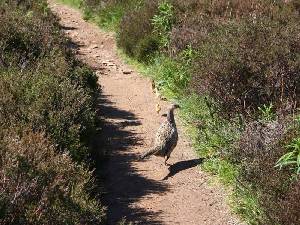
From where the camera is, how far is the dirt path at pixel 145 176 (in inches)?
295

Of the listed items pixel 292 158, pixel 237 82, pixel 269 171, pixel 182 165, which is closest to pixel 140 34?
pixel 237 82

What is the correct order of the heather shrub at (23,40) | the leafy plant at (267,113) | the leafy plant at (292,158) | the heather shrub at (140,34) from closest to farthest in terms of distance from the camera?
1. the leafy plant at (292,158)
2. the leafy plant at (267,113)
3. the heather shrub at (23,40)
4. the heather shrub at (140,34)

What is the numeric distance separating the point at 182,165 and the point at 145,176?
0.78 m

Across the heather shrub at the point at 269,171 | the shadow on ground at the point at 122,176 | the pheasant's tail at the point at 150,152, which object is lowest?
the shadow on ground at the point at 122,176

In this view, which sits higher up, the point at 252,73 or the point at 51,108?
the point at 252,73

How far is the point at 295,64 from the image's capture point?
980 cm

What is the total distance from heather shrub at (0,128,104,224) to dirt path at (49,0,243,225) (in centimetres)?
92

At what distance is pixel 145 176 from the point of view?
28.0 ft

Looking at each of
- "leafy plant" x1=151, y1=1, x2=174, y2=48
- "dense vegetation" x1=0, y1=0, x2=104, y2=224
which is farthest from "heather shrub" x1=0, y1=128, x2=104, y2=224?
"leafy plant" x1=151, y1=1, x2=174, y2=48

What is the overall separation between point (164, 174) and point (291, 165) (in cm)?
233

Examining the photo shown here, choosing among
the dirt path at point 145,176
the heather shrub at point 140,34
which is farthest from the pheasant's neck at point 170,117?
the heather shrub at point 140,34

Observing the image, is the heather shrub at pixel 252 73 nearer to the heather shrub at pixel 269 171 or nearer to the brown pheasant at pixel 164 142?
the heather shrub at pixel 269 171

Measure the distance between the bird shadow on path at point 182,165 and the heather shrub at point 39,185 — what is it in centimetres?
192

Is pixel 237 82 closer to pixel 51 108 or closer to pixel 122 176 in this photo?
pixel 122 176
